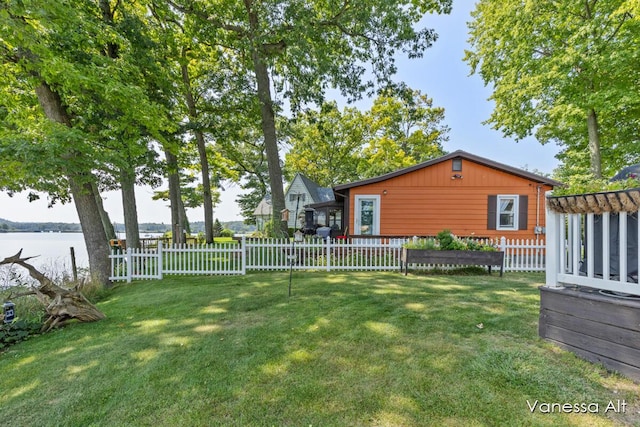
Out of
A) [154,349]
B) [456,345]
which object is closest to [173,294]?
[154,349]

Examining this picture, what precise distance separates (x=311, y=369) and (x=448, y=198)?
32.1 ft

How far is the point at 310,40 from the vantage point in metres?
9.10

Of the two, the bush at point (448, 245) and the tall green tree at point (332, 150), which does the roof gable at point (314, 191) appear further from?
the bush at point (448, 245)

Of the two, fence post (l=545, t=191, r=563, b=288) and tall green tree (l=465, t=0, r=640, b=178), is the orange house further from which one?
fence post (l=545, t=191, r=563, b=288)

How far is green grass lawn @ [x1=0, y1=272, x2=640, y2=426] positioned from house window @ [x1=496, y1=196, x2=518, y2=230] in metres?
6.88

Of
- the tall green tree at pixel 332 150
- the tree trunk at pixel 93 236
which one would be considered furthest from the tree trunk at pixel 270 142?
the tall green tree at pixel 332 150

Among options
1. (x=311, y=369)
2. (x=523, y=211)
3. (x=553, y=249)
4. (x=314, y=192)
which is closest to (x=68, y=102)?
(x=311, y=369)

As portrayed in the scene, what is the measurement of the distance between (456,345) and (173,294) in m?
5.12

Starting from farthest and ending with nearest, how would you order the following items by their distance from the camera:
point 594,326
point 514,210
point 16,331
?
point 514,210 → point 16,331 → point 594,326

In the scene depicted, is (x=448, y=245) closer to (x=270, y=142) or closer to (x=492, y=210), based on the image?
(x=492, y=210)

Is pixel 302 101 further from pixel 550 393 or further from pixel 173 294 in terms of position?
pixel 550 393

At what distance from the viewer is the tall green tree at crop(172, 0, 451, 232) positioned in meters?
8.48

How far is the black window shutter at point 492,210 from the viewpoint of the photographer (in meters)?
10.6

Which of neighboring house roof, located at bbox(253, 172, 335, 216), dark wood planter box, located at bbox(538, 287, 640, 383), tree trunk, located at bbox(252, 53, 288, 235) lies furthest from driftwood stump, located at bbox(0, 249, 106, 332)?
neighboring house roof, located at bbox(253, 172, 335, 216)
